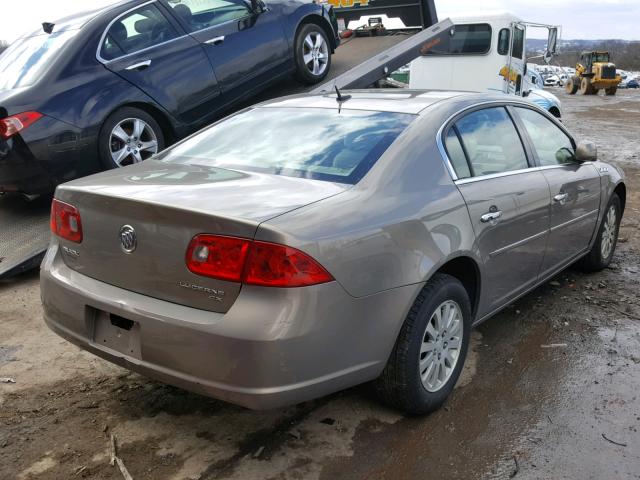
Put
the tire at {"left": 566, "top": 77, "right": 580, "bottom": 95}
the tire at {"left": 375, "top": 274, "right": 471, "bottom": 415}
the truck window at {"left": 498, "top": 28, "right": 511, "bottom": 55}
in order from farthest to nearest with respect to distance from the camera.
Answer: the tire at {"left": 566, "top": 77, "right": 580, "bottom": 95}, the truck window at {"left": 498, "top": 28, "right": 511, "bottom": 55}, the tire at {"left": 375, "top": 274, "right": 471, "bottom": 415}

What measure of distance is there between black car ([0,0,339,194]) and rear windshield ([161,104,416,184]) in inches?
86.5

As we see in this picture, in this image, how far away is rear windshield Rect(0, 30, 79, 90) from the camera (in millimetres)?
5574

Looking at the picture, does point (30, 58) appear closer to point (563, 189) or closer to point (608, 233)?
point (563, 189)

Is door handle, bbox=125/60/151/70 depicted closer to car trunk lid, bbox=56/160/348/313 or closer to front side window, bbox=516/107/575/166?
car trunk lid, bbox=56/160/348/313

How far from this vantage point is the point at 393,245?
2742mm

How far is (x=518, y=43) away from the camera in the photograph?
42.2 ft

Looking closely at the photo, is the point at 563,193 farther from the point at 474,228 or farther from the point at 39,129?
the point at 39,129

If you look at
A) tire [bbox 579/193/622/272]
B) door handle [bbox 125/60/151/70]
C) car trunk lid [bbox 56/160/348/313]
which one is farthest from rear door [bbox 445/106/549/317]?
door handle [bbox 125/60/151/70]

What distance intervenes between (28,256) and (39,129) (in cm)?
109

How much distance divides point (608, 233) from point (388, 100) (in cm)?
275

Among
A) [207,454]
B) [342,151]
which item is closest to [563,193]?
[342,151]

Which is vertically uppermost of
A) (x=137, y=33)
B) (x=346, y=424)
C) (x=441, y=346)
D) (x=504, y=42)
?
(x=137, y=33)

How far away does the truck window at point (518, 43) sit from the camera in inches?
499

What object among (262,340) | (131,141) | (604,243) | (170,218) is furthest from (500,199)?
(131,141)
